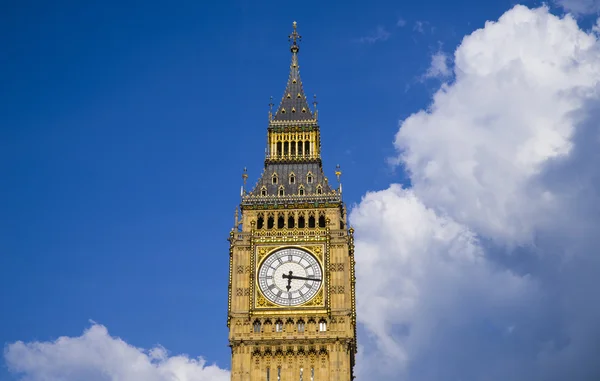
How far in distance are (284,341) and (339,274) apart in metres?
6.81

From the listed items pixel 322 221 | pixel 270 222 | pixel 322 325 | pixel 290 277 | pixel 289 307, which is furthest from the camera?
pixel 270 222

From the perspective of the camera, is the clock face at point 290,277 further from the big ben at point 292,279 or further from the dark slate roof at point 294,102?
the dark slate roof at point 294,102

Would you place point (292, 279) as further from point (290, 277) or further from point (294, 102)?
point (294, 102)

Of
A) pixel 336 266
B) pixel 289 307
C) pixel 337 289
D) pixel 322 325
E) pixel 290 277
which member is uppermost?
pixel 336 266

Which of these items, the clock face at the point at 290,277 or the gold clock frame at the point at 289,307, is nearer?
the gold clock frame at the point at 289,307

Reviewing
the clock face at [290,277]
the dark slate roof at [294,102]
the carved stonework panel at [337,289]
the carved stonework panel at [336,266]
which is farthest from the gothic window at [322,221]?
the dark slate roof at [294,102]

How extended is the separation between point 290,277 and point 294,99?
60.9ft

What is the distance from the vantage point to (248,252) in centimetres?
9681

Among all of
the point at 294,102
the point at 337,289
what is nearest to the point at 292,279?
the point at 337,289

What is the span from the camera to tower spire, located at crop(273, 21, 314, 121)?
10575cm

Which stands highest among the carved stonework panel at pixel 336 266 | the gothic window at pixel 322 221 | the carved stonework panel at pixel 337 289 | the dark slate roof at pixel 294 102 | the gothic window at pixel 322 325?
the dark slate roof at pixel 294 102

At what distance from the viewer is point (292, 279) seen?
95625mm

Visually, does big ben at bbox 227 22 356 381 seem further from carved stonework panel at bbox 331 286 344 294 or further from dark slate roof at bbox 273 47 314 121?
dark slate roof at bbox 273 47 314 121

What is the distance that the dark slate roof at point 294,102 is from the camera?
347 ft
